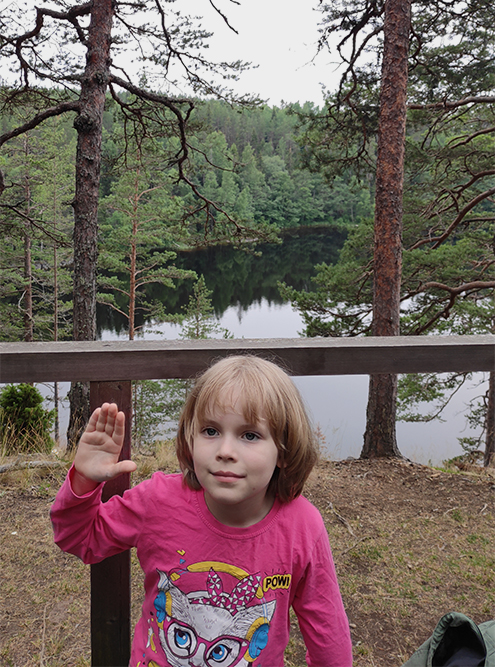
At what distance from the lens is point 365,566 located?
2.46m

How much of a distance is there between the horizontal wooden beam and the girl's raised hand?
23 cm

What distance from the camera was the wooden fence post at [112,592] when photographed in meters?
1.30

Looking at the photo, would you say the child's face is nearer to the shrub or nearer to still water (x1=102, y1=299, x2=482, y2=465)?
the shrub

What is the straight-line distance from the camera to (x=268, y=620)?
1042 mm

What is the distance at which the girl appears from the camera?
39.9 inches

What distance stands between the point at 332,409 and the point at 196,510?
69.3 feet

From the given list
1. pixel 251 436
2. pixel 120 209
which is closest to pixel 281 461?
pixel 251 436

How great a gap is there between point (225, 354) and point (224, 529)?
0.45 meters

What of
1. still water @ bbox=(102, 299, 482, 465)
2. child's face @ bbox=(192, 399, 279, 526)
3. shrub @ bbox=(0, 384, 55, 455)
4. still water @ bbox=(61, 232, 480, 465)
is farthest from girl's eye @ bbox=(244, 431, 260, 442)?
still water @ bbox=(102, 299, 482, 465)

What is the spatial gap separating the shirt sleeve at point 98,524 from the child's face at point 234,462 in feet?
0.58

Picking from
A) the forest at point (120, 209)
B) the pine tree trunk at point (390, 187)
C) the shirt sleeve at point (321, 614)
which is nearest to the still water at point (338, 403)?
the forest at point (120, 209)

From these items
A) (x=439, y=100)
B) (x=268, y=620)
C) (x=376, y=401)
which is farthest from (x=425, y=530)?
→ (x=439, y=100)

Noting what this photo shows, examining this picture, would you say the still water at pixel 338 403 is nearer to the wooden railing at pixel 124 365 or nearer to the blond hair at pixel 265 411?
the wooden railing at pixel 124 365

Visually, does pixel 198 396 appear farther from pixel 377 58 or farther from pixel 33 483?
pixel 377 58
